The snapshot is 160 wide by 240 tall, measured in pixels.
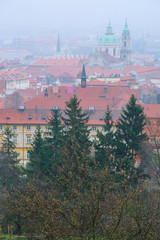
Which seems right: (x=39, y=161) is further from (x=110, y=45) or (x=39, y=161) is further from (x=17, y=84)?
(x=110, y=45)

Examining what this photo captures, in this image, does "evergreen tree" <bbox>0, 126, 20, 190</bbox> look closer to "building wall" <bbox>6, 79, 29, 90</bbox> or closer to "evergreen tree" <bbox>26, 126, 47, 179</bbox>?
"evergreen tree" <bbox>26, 126, 47, 179</bbox>

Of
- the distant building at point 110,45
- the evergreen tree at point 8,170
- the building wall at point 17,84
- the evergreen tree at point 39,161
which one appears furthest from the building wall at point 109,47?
the evergreen tree at point 39,161

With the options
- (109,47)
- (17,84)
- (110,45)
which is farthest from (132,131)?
(110,45)

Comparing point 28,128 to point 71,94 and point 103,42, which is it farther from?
point 103,42

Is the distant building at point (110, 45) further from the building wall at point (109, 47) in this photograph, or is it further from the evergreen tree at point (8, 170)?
the evergreen tree at point (8, 170)

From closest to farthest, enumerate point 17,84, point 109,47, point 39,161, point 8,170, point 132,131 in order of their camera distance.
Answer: point 132,131
point 39,161
point 8,170
point 17,84
point 109,47

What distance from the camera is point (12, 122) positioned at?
44.6 metres

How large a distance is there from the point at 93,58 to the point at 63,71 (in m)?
7.98

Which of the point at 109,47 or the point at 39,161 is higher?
the point at 109,47

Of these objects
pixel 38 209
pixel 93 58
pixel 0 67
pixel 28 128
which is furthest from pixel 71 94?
pixel 0 67

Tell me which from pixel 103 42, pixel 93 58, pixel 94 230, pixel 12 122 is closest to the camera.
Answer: pixel 94 230

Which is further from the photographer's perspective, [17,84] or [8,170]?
[17,84]

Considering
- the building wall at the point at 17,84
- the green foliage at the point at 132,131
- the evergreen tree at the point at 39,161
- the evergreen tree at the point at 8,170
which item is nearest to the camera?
the green foliage at the point at 132,131

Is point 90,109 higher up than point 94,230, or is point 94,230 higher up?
point 90,109
